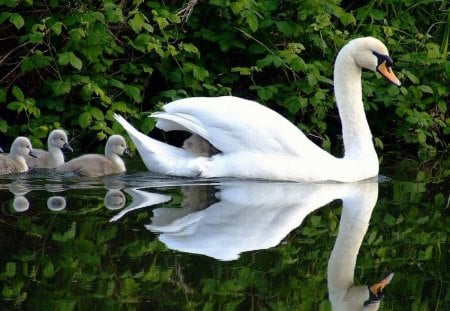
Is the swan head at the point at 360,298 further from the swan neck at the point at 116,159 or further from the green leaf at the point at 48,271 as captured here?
the swan neck at the point at 116,159

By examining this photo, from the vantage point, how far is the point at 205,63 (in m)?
12.5

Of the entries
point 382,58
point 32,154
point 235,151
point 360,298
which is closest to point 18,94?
point 32,154

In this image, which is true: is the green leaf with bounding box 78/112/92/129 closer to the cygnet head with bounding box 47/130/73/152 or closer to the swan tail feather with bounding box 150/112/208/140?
the cygnet head with bounding box 47/130/73/152

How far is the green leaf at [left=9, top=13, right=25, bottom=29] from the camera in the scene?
35.4 ft

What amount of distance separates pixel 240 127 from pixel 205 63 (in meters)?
3.02

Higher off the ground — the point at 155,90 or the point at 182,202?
the point at 155,90

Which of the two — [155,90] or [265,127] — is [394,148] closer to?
[155,90]

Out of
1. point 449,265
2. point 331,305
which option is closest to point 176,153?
point 449,265

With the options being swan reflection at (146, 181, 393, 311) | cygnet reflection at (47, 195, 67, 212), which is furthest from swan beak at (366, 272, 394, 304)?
cygnet reflection at (47, 195, 67, 212)

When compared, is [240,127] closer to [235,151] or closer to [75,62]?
[235,151]

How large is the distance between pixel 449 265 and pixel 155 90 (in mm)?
6252

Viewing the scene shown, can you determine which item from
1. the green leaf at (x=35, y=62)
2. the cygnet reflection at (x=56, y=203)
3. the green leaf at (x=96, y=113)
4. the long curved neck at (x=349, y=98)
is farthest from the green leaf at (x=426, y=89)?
the cygnet reflection at (x=56, y=203)

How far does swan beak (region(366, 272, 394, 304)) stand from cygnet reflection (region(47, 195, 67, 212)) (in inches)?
101

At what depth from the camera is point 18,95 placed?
Result: 1128cm
